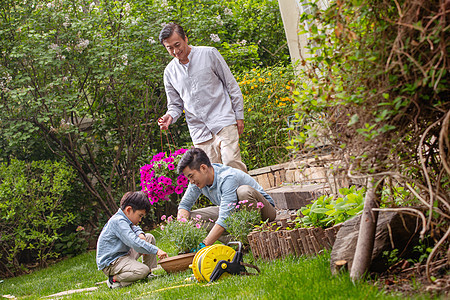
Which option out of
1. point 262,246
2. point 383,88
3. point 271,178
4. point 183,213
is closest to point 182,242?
point 183,213

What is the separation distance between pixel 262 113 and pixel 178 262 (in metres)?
4.31

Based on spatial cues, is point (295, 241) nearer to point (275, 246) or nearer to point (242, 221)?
point (275, 246)

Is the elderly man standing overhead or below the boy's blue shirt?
overhead

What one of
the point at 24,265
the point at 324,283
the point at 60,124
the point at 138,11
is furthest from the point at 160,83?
the point at 324,283

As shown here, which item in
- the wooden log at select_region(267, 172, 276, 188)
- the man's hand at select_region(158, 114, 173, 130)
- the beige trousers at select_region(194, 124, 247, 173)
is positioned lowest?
the wooden log at select_region(267, 172, 276, 188)

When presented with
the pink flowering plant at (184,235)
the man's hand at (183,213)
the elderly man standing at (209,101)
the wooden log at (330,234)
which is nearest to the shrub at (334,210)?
the wooden log at (330,234)

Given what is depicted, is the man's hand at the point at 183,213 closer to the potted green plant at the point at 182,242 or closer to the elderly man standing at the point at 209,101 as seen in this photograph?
the potted green plant at the point at 182,242

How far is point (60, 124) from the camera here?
753cm

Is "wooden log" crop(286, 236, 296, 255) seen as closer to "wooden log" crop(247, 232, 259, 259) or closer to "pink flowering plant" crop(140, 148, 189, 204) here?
"wooden log" crop(247, 232, 259, 259)

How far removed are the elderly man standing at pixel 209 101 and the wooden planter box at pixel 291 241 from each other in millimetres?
1308

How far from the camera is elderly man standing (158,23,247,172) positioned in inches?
184

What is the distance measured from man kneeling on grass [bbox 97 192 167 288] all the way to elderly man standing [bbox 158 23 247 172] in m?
0.83

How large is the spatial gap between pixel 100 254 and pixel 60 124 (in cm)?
375

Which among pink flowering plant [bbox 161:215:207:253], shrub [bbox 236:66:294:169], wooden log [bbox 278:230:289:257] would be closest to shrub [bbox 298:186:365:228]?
wooden log [bbox 278:230:289:257]
